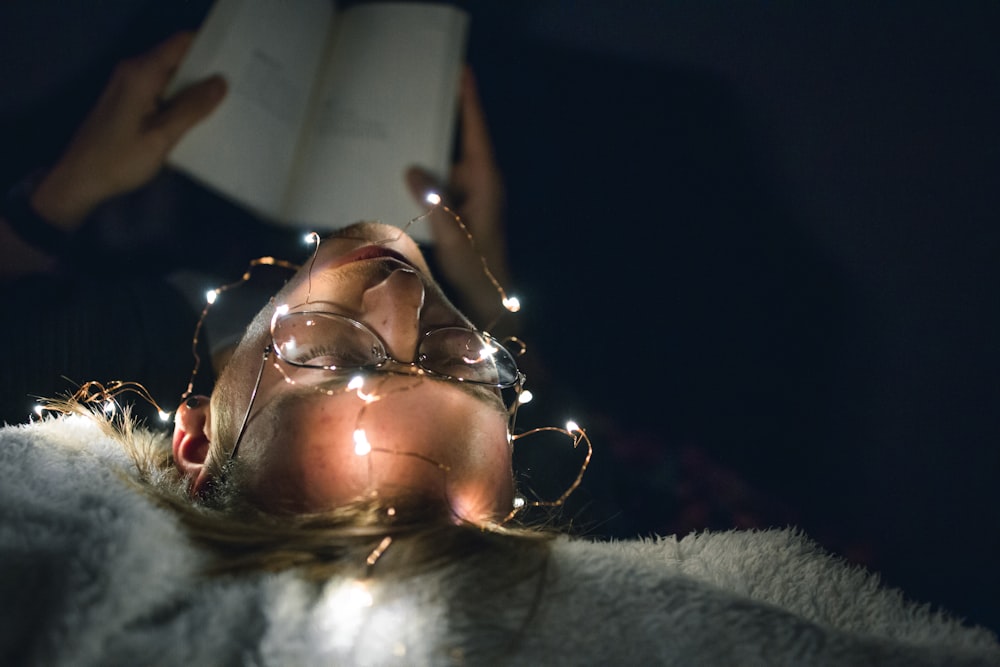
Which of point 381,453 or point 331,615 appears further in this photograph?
point 381,453

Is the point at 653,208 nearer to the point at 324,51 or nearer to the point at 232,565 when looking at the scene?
the point at 324,51

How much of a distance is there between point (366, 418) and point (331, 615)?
31 centimetres

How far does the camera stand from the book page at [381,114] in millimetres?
1479

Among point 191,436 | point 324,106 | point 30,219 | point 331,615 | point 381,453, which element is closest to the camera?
point 331,615

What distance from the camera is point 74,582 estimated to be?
0.56m

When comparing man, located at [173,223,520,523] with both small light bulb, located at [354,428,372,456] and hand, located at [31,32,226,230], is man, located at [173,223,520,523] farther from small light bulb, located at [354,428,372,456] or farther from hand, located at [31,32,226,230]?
hand, located at [31,32,226,230]

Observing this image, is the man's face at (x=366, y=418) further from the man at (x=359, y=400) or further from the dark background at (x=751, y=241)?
the dark background at (x=751, y=241)

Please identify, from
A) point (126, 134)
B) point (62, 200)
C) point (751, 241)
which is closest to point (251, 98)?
point (126, 134)

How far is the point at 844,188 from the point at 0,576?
137 cm

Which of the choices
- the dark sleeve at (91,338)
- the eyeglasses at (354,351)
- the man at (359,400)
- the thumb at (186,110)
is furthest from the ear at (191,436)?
the thumb at (186,110)

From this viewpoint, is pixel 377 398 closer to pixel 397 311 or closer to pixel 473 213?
pixel 397 311

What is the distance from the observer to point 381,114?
151 cm

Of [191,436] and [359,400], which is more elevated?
[359,400]

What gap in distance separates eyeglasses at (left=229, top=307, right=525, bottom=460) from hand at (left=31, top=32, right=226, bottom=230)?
1.98 ft
